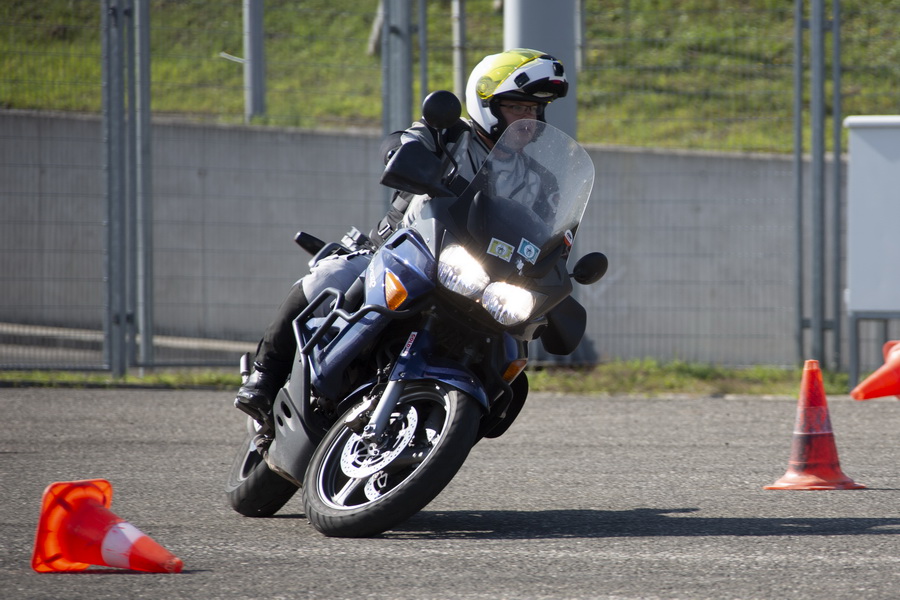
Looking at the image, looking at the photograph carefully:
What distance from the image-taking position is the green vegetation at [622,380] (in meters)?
8.87

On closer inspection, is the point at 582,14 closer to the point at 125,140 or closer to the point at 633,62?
the point at 633,62

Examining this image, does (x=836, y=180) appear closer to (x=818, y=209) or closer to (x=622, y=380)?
(x=818, y=209)

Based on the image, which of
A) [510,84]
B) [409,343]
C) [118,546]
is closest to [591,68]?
[510,84]

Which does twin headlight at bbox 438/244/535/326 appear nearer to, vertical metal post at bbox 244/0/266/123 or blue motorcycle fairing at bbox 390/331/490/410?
blue motorcycle fairing at bbox 390/331/490/410

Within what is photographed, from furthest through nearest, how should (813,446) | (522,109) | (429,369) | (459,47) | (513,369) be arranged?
(459,47) → (813,446) → (522,109) → (513,369) → (429,369)

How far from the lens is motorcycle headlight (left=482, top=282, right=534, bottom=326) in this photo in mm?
4195

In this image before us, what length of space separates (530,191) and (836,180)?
5.43 meters

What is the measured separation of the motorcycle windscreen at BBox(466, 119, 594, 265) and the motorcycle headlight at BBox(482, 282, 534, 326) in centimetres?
17

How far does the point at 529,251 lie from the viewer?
4.32m

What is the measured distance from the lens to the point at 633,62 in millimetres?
9781

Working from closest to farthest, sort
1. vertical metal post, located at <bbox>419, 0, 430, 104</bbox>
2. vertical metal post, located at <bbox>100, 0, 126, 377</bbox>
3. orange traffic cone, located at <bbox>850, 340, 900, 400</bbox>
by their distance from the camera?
orange traffic cone, located at <bbox>850, 340, 900, 400</bbox> < vertical metal post, located at <bbox>100, 0, 126, 377</bbox> < vertical metal post, located at <bbox>419, 0, 430, 104</bbox>

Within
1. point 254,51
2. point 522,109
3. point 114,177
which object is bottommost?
point 522,109

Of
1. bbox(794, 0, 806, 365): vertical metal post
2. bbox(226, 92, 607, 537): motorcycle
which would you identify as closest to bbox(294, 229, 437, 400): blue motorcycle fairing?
bbox(226, 92, 607, 537): motorcycle

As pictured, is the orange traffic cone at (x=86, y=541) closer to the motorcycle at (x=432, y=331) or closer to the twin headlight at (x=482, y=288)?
the motorcycle at (x=432, y=331)
